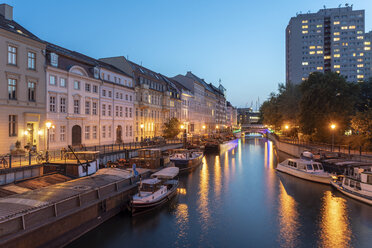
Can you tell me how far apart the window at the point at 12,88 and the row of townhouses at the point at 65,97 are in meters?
0.10

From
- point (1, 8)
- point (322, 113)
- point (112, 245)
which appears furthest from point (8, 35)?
point (322, 113)

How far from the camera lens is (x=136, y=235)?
17094 millimetres

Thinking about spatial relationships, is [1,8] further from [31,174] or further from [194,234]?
[194,234]

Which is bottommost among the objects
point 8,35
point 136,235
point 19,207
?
point 136,235

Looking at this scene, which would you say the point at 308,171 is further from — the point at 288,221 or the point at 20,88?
the point at 20,88

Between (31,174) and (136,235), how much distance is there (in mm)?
A: 11213

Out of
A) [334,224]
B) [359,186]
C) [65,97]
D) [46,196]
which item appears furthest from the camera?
[65,97]

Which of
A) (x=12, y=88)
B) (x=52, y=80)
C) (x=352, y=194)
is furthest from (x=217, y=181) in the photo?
(x=12, y=88)

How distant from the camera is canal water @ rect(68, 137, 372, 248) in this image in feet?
53.3

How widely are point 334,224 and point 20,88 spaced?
3220 centimetres

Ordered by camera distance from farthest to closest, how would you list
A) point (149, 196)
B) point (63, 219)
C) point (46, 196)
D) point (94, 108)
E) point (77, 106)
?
point (94, 108)
point (77, 106)
point (149, 196)
point (46, 196)
point (63, 219)

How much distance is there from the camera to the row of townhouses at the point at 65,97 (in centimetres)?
2816

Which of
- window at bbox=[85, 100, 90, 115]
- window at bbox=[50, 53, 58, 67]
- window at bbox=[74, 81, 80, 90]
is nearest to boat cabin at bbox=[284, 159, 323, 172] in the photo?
window at bbox=[85, 100, 90, 115]

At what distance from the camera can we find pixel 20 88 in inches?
1141
